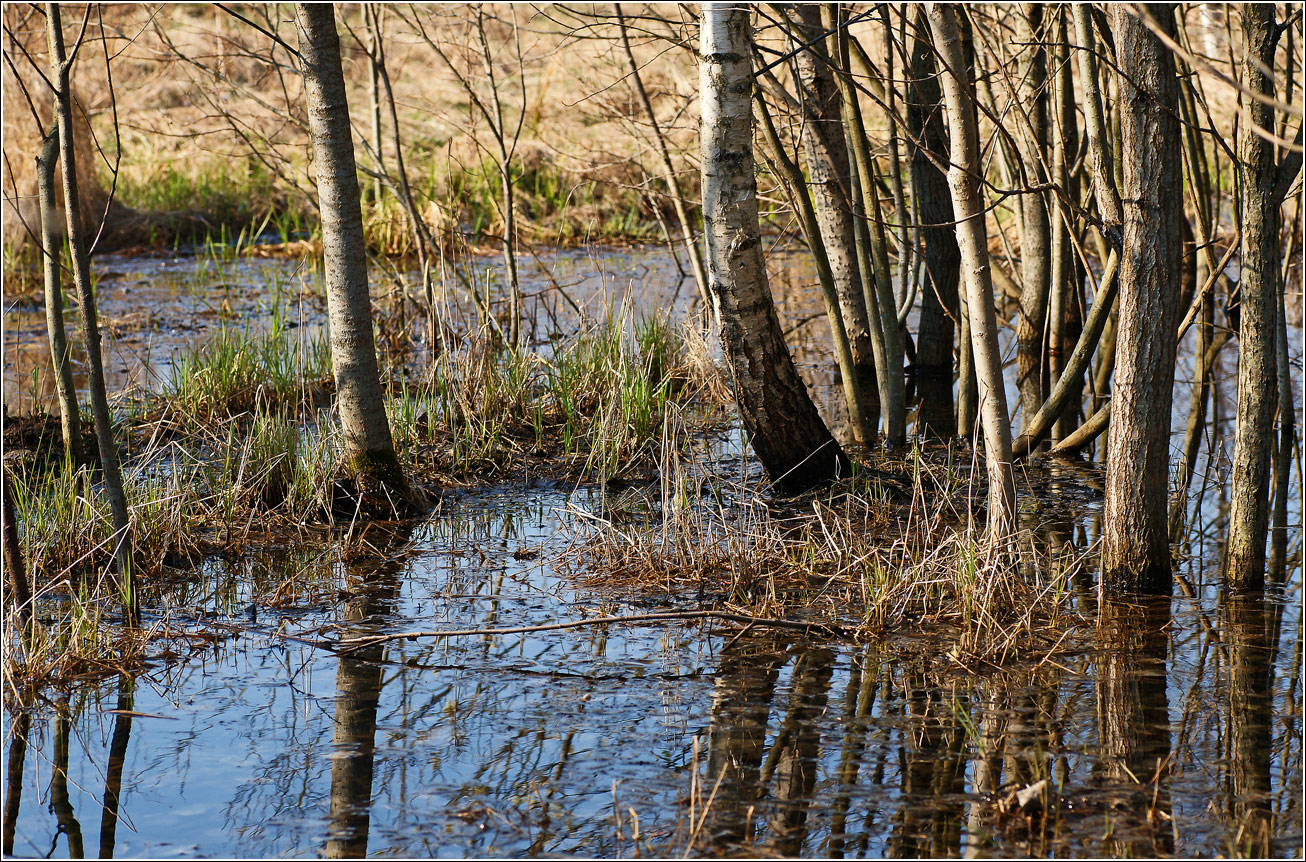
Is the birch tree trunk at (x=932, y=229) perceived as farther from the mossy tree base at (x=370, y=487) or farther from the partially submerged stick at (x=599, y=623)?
the mossy tree base at (x=370, y=487)

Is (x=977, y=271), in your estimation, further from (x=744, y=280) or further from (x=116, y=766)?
(x=116, y=766)

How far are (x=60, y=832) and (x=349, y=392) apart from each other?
2.65 m

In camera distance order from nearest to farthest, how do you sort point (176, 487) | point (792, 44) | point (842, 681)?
point (842, 681)
point (176, 487)
point (792, 44)

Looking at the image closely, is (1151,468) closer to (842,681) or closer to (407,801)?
(842,681)

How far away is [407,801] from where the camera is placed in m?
3.00

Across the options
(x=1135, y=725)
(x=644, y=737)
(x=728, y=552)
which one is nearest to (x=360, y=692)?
(x=644, y=737)

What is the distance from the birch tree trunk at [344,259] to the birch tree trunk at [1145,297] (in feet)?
9.81

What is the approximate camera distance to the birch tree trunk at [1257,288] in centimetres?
397

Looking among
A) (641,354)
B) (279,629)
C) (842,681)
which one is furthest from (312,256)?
(842,681)

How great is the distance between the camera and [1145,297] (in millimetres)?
3912

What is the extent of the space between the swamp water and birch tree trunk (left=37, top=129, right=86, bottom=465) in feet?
4.26

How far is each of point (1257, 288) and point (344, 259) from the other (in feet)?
11.7

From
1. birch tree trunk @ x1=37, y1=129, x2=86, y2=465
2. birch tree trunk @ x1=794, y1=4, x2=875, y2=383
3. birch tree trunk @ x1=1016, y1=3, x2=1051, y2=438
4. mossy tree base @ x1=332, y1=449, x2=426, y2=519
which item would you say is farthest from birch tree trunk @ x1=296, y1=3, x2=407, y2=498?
birch tree trunk @ x1=1016, y1=3, x2=1051, y2=438

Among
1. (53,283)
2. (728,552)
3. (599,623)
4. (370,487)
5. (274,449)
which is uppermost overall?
(53,283)
